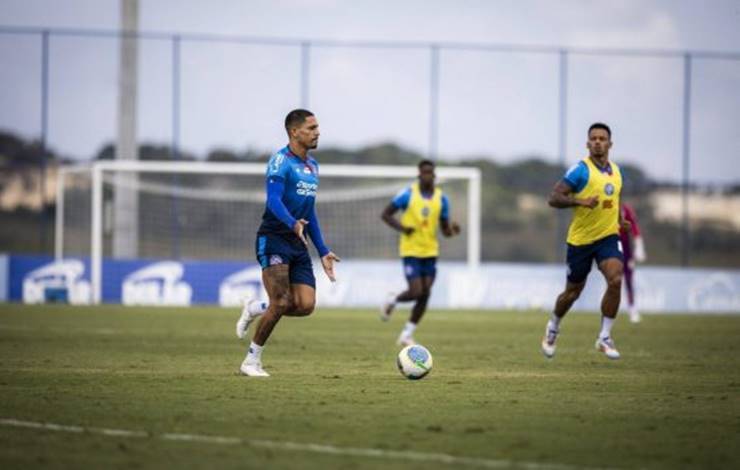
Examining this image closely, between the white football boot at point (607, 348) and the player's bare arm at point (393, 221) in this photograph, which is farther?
the player's bare arm at point (393, 221)

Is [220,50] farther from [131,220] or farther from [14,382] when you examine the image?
[14,382]

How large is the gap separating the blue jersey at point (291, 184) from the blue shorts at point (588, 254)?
379 centimetres

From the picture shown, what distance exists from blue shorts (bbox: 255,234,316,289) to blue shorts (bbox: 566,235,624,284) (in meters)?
3.76

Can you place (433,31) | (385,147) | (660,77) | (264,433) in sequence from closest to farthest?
(264,433) → (660,77) → (385,147) → (433,31)

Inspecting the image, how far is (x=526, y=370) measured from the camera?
14.7 meters

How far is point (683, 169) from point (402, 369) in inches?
1099

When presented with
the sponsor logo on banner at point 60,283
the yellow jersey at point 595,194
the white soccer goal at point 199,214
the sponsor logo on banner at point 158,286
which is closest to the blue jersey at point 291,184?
the yellow jersey at point 595,194

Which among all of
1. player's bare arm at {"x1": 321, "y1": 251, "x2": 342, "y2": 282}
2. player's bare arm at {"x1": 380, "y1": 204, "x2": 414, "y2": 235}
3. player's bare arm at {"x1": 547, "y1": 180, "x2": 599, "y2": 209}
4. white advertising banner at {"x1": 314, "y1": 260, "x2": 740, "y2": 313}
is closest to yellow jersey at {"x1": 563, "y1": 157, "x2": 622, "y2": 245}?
player's bare arm at {"x1": 547, "y1": 180, "x2": 599, "y2": 209}

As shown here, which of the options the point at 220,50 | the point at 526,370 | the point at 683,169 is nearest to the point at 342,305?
the point at 220,50

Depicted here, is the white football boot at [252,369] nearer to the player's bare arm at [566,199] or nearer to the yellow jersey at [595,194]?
the player's bare arm at [566,199]

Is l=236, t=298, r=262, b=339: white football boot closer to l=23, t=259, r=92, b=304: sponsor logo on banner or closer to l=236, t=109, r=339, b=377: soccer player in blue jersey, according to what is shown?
l=236, t=109, r=339, b=377: soccer player in blue jersey

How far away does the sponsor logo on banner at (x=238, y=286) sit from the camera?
3222cm

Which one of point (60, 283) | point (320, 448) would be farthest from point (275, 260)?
point (60, 283)

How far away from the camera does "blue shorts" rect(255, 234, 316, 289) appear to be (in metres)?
12.9
